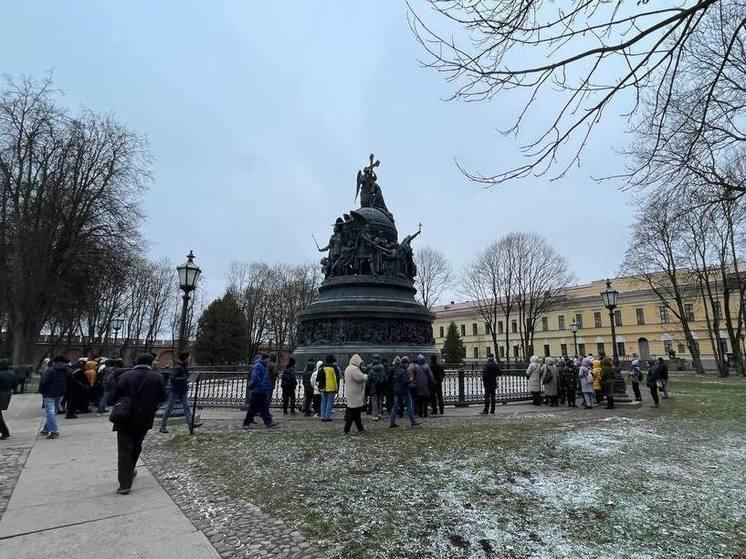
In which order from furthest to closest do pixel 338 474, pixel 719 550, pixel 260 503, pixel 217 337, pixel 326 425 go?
pixel 217 337 < pixel 326 425 < pixel 338 474 < pixel 260 503 < pixel 719 550

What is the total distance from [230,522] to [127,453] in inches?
81.5

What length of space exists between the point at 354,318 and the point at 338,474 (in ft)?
46.1

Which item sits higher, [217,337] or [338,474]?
[217,337]

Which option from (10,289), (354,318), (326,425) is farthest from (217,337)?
(326,425)

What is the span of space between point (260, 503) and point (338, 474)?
1.44m

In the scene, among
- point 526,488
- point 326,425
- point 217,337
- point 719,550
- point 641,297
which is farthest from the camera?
point 641,297

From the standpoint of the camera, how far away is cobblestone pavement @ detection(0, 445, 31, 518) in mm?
5551

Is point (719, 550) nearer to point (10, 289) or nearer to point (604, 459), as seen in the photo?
point (604, 459)

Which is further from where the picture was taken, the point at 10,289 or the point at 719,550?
the point at 10,289

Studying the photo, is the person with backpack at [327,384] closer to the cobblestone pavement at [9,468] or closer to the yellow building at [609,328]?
the cobblestone pavement at [9,468]

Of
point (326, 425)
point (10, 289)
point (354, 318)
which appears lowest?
point (326, 425)

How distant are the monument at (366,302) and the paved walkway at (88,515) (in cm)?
1283

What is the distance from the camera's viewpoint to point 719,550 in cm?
396

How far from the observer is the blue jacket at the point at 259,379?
10.8 m
